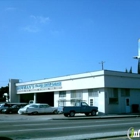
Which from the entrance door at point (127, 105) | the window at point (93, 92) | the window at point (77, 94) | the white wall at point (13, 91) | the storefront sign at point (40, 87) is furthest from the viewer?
the white wall at point (13, 91)

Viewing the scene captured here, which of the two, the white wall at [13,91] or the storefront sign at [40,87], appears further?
the white wall at [13,91]

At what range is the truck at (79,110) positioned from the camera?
106 feet

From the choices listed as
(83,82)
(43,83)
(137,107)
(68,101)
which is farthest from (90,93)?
(43,83)

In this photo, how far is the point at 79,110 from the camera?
3316 cm

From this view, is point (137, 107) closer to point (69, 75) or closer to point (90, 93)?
point (90, 93)

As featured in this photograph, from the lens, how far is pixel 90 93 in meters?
40.0

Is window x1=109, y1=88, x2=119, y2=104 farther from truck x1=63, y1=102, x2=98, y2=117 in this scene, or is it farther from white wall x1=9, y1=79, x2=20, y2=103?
white wall x1=9, y1=79, x2=20, y2=103

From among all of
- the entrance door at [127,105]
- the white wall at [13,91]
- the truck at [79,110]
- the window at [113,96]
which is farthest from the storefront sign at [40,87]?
the truck at [79,110]

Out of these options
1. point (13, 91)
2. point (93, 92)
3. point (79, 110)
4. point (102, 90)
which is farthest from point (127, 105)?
point (13, 91)

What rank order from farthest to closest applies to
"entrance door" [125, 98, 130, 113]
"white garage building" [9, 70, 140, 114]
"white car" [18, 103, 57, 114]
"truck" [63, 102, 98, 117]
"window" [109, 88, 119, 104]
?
1. "entrance door" [125, 98, 130, 113]
2. "window" [109, 88, 119, 104]
3. "white garage building" [9, 70, 140, 114]
4. "white car" [18, 103, 57, 114]
5. "truck" [63, 102, 98, 117]

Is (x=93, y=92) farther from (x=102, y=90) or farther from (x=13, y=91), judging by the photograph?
(x=13, y=91)

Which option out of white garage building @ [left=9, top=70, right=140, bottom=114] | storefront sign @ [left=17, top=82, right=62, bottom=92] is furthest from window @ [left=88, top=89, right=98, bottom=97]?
storefront sign @ [left=17, top=82, right=62, bottom=92]

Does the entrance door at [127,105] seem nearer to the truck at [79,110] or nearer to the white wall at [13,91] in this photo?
the truck at [79,110]

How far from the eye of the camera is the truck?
106ft
